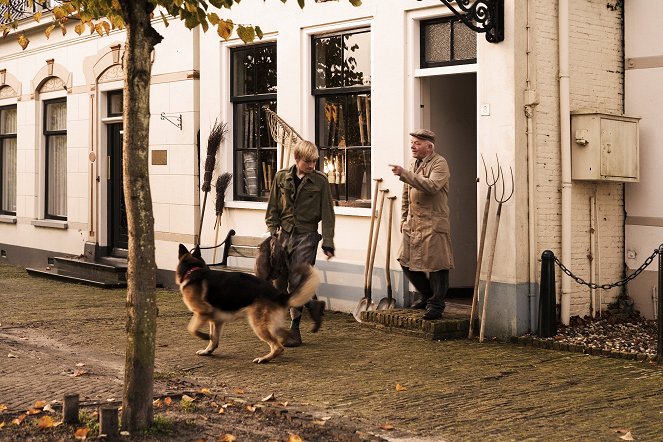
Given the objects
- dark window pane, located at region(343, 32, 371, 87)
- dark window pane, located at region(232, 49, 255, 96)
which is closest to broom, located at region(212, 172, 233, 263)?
dark window pane, located at region(232, 49, 255, 96)

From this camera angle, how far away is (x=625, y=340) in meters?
9.95

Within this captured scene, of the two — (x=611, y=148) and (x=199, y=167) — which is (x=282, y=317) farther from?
(x=199, y=167)

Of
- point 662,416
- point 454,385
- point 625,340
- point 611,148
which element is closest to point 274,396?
point 454,385

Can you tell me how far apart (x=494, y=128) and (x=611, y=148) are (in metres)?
1.20

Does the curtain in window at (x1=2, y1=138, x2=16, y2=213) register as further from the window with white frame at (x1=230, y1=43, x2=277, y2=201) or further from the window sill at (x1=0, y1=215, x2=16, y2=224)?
the window with white frame at (x1=230, y1=43, x2=277, y2=201)

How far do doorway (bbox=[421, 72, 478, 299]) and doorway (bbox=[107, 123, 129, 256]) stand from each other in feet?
22.8

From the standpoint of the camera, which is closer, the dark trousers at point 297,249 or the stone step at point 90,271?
the dark trousers at point 297,249

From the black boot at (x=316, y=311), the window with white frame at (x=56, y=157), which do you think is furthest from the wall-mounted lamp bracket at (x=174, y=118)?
the black boot at (x=316, y=311)

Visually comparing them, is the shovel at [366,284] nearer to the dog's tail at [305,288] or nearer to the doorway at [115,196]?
the dog's tail at [305,288]

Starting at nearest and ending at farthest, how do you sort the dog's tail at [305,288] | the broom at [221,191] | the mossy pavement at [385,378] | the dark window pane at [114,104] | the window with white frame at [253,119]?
the mossy pavement at [385,378] < the dog's tail at [305,288] < the window with white frame at [253,119] < the broom at [221,191] < the dark window pane at [114,104]

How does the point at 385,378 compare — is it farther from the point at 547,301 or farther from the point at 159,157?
the point at 159,157

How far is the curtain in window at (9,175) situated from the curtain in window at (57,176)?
6.07 ft

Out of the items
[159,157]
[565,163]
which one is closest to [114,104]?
[159,157]

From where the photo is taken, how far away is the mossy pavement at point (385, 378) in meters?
6.87
